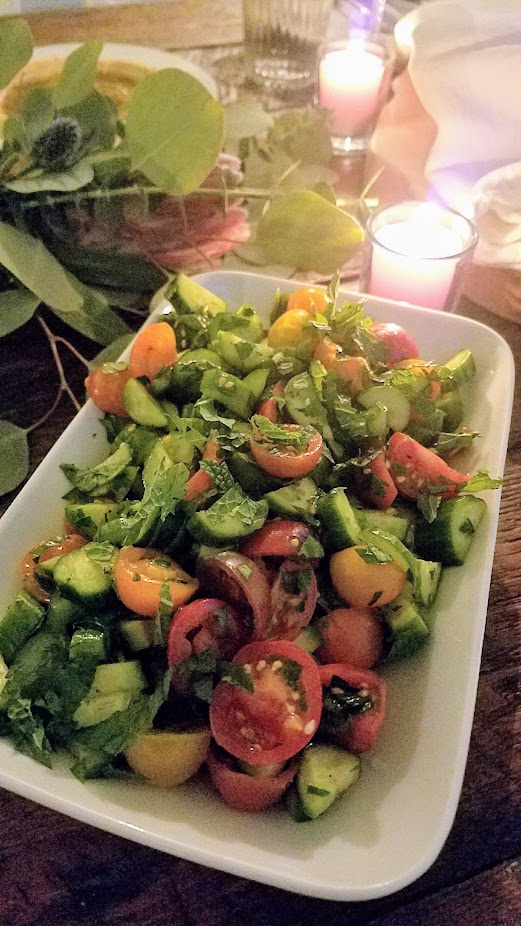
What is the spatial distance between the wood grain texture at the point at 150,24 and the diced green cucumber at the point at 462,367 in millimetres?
1404

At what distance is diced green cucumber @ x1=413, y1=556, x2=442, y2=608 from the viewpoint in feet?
2.54

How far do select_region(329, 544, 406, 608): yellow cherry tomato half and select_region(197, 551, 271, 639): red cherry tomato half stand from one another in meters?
0.08

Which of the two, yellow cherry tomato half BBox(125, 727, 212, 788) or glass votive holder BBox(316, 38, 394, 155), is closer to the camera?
yellow cherry tomato half BBox(125, 727, 212, 788)

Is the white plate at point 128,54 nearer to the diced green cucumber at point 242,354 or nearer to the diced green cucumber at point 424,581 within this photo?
the diced green cucumber at point 242,354

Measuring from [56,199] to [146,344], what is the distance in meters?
Result: 0.33

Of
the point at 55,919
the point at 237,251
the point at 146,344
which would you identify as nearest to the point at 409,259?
the point at 237,251

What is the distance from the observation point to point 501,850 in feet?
2.41

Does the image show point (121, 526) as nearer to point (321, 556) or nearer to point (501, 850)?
point (321, 556)

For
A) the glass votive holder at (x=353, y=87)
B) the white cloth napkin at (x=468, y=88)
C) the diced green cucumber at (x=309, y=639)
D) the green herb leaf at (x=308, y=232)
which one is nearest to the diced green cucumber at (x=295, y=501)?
the diced green cucumber at (x=309, y=639)

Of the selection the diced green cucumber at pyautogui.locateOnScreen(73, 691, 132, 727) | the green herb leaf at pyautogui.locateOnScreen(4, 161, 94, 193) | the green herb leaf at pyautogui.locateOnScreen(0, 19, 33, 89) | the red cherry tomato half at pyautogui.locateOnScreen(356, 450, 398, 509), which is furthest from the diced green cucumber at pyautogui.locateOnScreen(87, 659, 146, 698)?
the green herb leaf at pyautogui.locateOnScreen(0, 19, 33, 89)

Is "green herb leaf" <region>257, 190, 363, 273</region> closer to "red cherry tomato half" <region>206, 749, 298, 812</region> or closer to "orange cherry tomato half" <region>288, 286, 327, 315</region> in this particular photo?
"orange cherry tomato half" <region>288, 286, 327, 315</region>

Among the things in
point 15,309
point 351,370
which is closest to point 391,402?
point 351,370

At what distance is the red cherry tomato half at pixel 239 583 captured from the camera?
0.73 metres

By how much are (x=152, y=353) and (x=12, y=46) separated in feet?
1.81
